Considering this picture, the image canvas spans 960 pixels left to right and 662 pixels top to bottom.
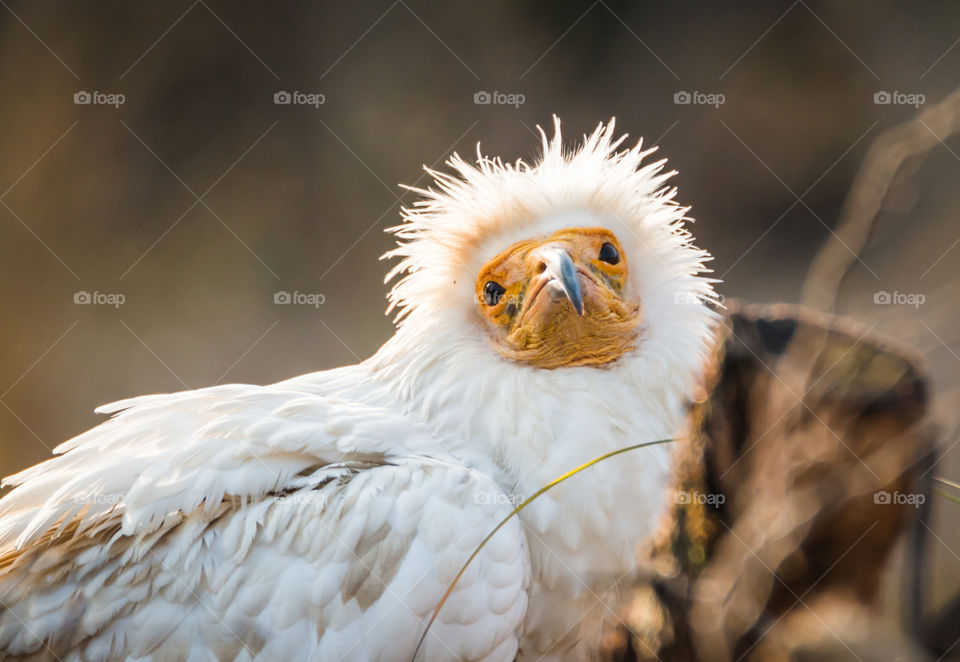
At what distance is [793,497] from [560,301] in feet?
2.57

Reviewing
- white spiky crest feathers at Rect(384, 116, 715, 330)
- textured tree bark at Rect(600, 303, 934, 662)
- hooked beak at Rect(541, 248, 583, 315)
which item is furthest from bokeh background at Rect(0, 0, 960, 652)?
textured tree bark at Rect(600, 303, 934, 662)

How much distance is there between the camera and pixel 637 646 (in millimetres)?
1705

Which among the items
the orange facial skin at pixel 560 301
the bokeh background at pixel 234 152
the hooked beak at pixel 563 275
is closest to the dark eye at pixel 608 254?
the orange facial skin at pixel 560 301

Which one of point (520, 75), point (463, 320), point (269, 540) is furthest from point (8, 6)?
point (269, 540)

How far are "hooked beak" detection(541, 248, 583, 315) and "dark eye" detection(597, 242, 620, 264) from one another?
212mm

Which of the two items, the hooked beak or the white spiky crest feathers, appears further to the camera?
the white spiky crest feathers

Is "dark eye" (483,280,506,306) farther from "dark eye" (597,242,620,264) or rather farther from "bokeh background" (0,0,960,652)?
"bokeh background" (0,0,960,652)

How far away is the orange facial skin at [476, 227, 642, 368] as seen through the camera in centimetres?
199

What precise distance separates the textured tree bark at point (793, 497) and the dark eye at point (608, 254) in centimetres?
56

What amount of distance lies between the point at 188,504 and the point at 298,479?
0.25 metres

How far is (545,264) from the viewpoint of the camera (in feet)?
6.54

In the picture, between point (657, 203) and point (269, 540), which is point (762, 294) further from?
point (269, 540)

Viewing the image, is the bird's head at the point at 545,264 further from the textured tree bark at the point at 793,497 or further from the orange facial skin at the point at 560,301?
the textured tree bark at the point at 793,497

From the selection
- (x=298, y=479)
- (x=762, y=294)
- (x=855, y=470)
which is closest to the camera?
(x=855, y=470)
